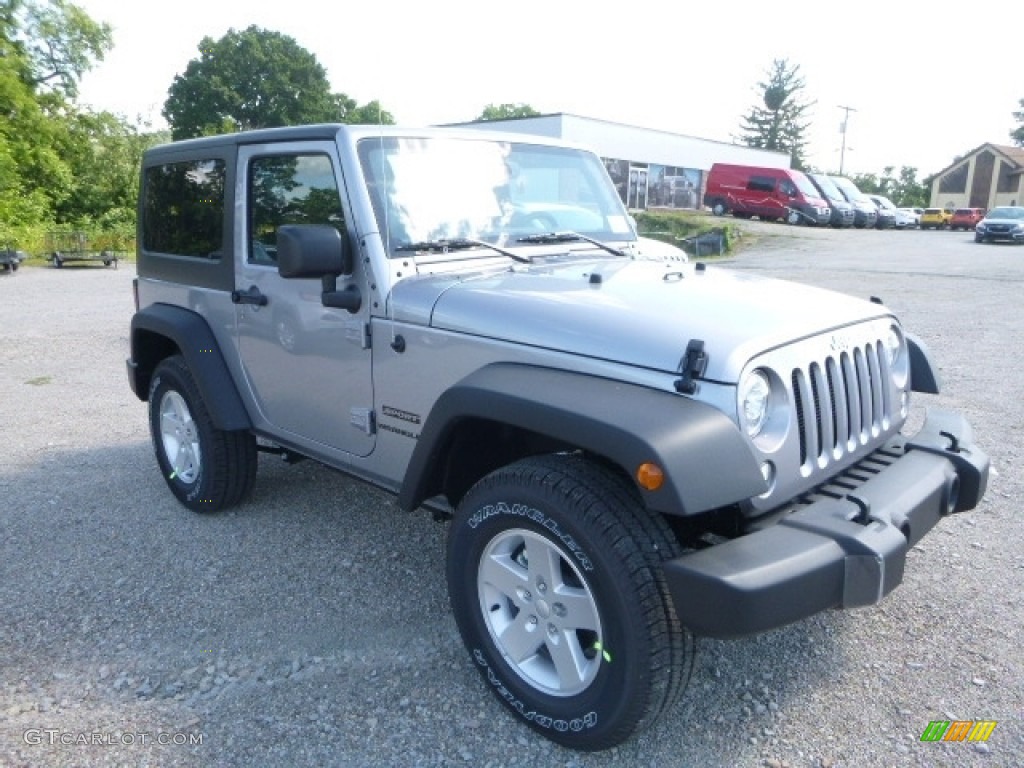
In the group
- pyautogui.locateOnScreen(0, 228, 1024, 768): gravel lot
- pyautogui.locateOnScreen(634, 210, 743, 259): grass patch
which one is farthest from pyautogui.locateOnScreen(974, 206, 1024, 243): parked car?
pyautogui.locateOnScreen(0, 228, 1024, 768): gravel lot

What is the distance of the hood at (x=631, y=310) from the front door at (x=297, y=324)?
46cm

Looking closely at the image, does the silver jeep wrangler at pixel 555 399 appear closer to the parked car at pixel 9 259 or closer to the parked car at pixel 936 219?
the parked car at pixel 9 259

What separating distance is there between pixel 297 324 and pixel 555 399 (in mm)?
1636

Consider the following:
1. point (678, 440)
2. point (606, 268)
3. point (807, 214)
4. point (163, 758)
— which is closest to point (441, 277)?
point (606, 268)

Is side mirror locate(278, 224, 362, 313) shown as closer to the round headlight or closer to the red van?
the round headlight

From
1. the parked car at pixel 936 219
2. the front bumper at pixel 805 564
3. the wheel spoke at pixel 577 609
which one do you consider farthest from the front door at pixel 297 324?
the parked car at pixel 936 219

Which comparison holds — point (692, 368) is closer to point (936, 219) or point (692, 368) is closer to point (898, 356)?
point (898, 356)

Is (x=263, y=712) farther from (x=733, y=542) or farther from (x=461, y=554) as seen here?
(x=733, y=542)

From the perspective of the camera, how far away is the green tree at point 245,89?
54156 millimetres

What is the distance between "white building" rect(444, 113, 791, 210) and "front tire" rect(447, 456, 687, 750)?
27.3 m

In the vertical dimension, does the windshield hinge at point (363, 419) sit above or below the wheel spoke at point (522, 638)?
above

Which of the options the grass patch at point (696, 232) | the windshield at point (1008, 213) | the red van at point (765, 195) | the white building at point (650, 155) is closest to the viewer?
the grass patch at point (696, 232)

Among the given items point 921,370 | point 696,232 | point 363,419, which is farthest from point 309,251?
point 696,232

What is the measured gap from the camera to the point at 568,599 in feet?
8.38
